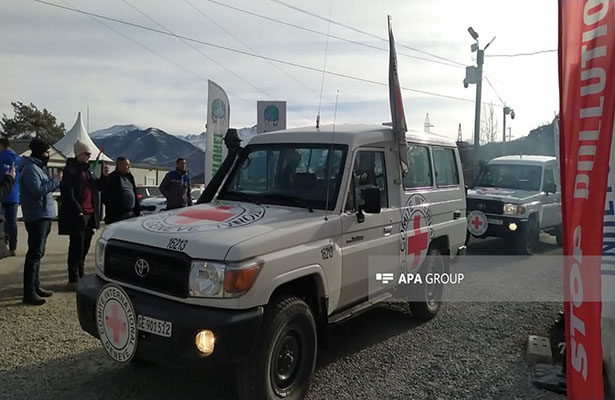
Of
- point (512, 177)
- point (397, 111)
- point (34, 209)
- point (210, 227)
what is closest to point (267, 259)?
point (210, 227)

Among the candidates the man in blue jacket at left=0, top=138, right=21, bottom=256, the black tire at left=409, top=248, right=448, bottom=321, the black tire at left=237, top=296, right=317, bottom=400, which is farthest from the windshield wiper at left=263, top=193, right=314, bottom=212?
the man in blue jacket at left=0, top=138, right=21, bottom=256

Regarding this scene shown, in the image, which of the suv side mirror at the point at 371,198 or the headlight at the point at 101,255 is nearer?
the headlight at the point at 101,255

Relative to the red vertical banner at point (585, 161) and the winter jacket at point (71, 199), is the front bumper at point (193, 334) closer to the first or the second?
the red vertical banner at point (585, 161)

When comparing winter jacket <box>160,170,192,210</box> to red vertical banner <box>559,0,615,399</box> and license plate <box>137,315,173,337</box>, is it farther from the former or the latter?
red vertical banner <box>559,0,615,399</box>

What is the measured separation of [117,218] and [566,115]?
588 centimetres

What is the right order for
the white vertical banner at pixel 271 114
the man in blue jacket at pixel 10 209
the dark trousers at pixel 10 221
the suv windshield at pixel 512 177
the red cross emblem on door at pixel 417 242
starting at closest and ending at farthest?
the red cross emblem on door at pixel 417 242, the man in blue jacket at pixel 10 209, the dark trousers at pixel 10 221, the white vertical banner at pixel 271 114, the suv windshield at pixel 512 177

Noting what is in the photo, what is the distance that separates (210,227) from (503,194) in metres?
8.70

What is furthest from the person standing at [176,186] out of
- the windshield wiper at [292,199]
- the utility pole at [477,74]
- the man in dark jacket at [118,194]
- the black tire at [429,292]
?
the utility pole at [477,74]

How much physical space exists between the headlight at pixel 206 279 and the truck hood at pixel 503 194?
8.58 meters

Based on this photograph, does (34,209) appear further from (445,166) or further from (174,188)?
(445,166)

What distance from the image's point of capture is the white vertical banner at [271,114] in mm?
10344

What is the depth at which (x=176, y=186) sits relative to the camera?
824cm

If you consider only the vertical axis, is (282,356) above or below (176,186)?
below

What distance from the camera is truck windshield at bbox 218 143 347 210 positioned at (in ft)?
13.6
